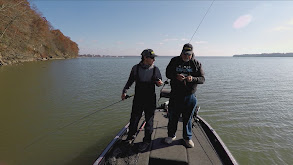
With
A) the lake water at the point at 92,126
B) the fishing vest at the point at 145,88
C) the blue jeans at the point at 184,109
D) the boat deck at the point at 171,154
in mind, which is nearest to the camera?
the boat deck at the point at 171,154

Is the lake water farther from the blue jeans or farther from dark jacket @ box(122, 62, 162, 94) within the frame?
dark jacket @ box(122, 62, 162, 94)

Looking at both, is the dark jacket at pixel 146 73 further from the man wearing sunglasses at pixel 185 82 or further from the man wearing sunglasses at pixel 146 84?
the man wearing sunglasses at pixel 185 82

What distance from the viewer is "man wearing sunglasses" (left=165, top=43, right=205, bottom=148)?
3.61m

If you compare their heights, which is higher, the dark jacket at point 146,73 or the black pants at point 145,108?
the dark jacket at point 146,73

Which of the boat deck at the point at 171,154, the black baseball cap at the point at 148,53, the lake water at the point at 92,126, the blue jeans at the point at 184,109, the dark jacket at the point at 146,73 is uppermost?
the black baseball cap at the point at 148,53

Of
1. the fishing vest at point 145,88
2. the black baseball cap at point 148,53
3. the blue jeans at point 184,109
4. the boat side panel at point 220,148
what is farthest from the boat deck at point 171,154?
the black baseball cap at point 148,53

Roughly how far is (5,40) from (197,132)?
39740mm

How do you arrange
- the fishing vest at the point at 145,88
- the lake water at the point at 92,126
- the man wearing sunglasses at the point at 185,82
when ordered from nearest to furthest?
the man wearing sunglasses at the point at 185,82
the fishing vest at the point at 145,88
the lake water at the point at 92,126

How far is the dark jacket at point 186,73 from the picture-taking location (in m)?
3.71

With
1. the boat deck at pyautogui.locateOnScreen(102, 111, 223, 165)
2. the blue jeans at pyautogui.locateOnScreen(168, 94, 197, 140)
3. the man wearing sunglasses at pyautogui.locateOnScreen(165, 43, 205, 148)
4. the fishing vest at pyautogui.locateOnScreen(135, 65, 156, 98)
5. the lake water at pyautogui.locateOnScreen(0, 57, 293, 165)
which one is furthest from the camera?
the lake water at pyautogui.locateOnScreen(0, 57, 293, 165)

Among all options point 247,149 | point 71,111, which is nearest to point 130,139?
point 247,149

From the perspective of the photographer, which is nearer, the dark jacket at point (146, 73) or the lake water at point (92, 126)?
the dark jacket at point (146, 73)

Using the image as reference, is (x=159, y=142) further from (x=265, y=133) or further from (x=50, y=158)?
(x=265, y=133)

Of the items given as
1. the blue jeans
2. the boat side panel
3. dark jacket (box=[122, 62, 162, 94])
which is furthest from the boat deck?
dark jacket (box=[122, 62, 162, 94])
